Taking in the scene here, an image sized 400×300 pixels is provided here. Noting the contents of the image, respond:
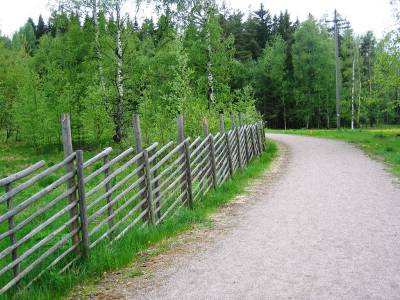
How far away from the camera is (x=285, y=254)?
5488 millimetres

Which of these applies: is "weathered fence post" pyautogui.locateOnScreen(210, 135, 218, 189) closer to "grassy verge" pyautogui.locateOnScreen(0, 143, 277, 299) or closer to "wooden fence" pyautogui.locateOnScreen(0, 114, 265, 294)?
"wooden fence" pyautogui.locateOnScreen(0, 114, 265, 294)

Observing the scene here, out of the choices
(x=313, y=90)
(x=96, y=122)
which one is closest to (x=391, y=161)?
(x=96, y=122)

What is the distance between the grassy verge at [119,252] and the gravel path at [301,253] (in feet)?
2.05

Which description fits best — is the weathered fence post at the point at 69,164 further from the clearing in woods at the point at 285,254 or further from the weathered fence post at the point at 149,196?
the weathered fence post at the point at 149,196

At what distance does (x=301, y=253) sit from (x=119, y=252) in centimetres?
236

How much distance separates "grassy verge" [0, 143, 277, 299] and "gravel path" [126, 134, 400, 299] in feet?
2.05

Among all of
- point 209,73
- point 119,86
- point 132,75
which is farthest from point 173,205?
point 209,73

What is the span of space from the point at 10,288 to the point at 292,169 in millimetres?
10591

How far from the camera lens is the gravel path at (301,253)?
438 centimetres

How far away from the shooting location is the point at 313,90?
4878cm

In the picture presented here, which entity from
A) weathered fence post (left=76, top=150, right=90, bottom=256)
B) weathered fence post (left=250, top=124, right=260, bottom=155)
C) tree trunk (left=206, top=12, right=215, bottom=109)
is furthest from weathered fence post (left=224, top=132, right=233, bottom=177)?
tree trunk (left=206, top=12, right=215, bottom=109)

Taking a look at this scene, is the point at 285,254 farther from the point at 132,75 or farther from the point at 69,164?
the point at 132,75

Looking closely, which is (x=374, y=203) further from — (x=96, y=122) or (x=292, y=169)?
(x=96, y=122)

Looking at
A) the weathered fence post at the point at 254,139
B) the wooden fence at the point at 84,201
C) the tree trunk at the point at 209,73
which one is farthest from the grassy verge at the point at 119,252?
the tree trunk at the point at 209,73
